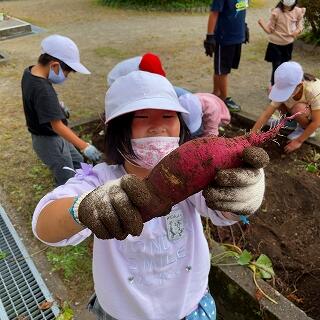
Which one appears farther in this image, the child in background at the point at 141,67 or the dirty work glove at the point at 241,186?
the child in background at the point at 141,67

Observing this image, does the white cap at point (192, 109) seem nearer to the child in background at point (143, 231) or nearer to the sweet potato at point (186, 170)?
the child in background at point (143, 231)

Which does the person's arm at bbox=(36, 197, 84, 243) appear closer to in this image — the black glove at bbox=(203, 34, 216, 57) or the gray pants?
the gray pants

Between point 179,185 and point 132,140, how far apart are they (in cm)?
35

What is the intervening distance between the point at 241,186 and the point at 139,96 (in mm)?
574

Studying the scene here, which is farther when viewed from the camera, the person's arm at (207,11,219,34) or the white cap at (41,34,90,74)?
the person's arm at (207,11,219,34)

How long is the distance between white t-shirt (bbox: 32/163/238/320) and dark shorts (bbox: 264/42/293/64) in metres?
4.98

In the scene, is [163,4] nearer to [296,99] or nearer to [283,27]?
[283,27]

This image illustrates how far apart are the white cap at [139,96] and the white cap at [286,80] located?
2.64m

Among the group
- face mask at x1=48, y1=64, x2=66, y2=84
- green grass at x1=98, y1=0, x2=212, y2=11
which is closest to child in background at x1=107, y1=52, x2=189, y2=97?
face mask at x1=48, y1=64, x2=66, y2=84

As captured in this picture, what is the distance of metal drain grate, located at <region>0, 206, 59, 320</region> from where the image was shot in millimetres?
2639

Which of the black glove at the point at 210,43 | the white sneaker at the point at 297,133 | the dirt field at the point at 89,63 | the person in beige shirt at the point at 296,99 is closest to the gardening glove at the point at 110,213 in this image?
the dirt field at the point at 89,63

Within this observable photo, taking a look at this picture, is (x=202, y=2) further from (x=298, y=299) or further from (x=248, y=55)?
(x=298, y=299)

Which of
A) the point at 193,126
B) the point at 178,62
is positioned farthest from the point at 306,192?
the point at 178,62

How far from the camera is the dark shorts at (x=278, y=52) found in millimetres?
6002
